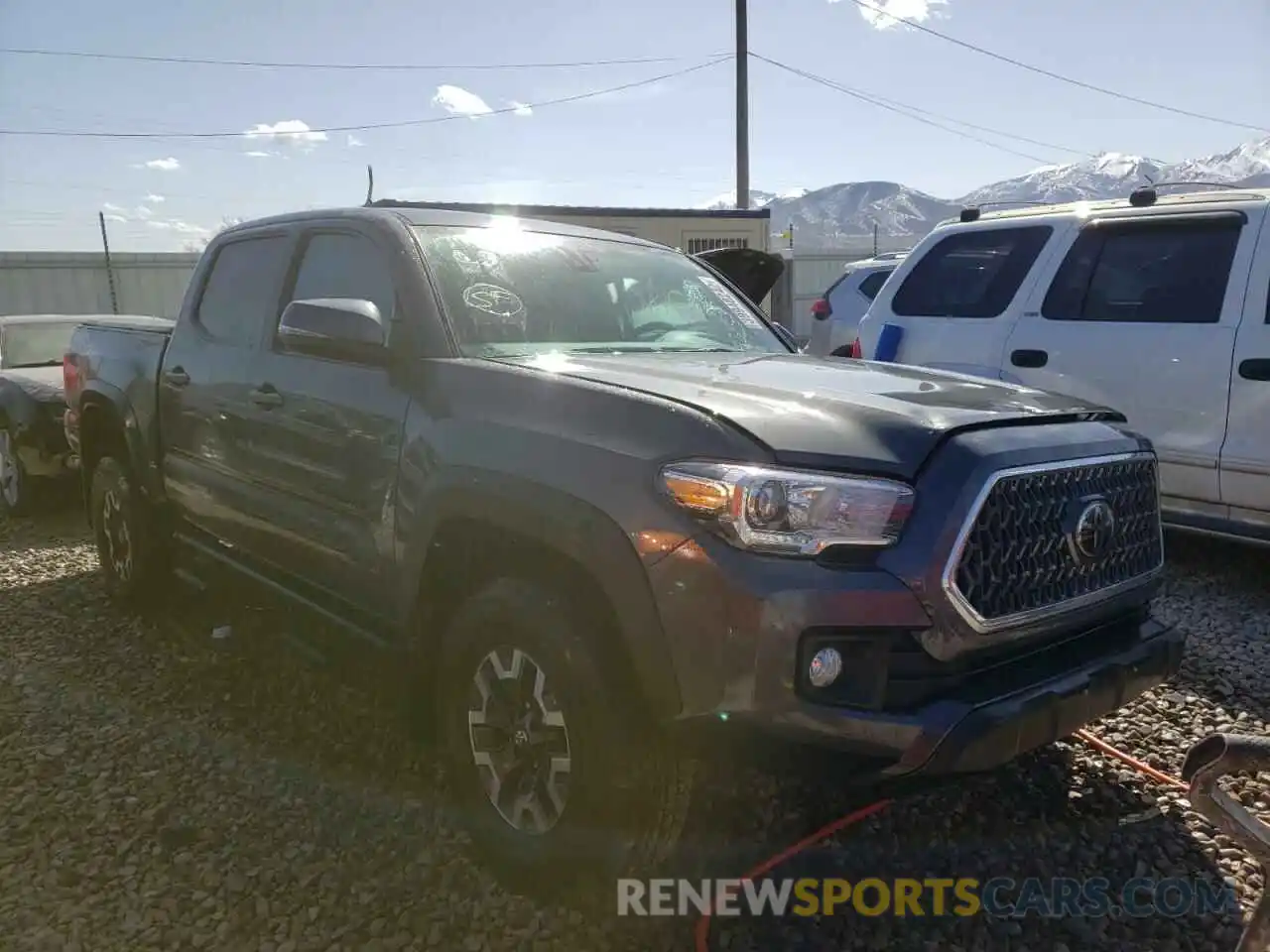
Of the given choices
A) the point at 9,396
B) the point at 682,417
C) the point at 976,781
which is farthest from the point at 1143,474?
the point at 9,396

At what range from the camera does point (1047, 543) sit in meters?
2.39

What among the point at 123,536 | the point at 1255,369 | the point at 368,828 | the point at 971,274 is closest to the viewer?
the point at 368,828

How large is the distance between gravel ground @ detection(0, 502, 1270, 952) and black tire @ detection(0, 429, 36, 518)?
3572 mm

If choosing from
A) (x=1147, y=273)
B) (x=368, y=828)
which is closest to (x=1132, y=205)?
(x=1147, y=273)

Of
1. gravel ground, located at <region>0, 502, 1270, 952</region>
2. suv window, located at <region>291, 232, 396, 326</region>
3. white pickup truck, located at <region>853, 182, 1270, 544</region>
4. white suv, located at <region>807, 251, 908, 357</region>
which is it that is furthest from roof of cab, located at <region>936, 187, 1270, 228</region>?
suv window, located at <region>291, 232, 396, 326</region>

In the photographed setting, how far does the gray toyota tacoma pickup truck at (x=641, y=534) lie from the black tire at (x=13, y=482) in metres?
4.88

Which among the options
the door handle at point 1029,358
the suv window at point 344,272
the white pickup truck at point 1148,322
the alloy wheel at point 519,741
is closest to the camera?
the alloy wheel at point 519,741

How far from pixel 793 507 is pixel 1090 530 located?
87 centimetres

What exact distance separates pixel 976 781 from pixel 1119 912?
63 centimetres

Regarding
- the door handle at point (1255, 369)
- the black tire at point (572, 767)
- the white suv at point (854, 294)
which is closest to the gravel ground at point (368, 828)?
the black tire at point (572, 767)

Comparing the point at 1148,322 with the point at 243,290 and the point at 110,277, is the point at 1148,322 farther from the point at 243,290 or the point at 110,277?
the point at 110,277

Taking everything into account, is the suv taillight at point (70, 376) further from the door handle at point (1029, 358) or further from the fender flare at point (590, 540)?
the door handle at point (1029, 358)

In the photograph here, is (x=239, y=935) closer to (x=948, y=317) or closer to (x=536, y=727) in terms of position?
(x=536, y=727)

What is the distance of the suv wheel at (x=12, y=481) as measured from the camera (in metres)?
7.37
